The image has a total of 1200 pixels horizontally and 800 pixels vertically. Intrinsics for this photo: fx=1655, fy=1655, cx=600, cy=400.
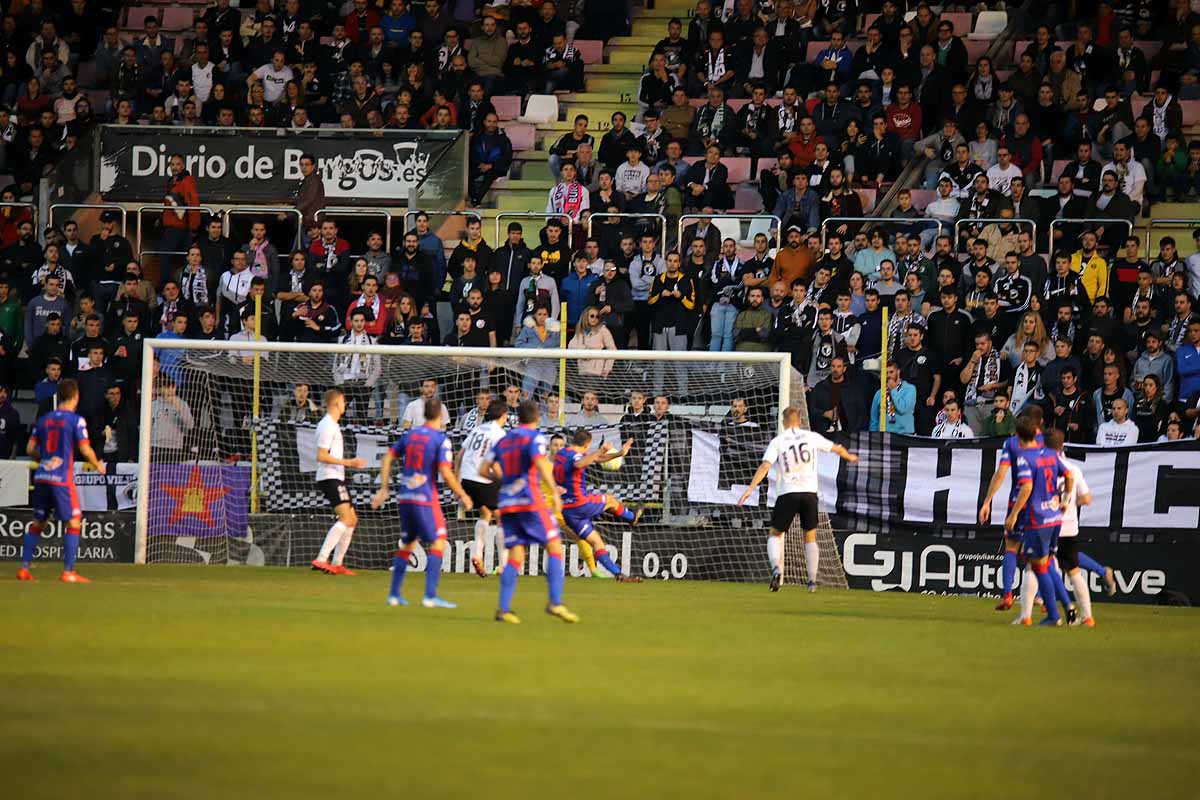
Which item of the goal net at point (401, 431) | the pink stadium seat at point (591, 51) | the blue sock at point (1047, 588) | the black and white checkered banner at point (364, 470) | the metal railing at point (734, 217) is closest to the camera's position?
the blue sock at point (1047, 588)

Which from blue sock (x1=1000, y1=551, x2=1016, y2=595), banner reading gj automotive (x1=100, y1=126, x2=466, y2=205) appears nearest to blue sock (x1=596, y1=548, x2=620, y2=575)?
blue sock (x1=1000, y1=551, x2=1016, y2=595)

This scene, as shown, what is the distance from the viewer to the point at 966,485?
19.9 meters

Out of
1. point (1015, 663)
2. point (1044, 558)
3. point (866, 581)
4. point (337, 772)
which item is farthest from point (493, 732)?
point (866, 581)

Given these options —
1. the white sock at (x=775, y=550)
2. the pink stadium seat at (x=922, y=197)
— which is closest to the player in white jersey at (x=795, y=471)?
the white sock at (x=775, y=550)

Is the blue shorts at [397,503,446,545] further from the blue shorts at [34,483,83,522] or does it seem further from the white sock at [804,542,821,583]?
the white sock at [804,542,821,583]

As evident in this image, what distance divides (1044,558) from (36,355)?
14.8 metres

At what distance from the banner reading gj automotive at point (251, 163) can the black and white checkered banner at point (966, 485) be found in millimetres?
9476

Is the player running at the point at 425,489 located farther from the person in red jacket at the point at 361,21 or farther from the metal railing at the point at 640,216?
the person in red jacket at the point at 361,21

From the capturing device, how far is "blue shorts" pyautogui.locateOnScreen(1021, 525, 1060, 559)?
14992 millimetres

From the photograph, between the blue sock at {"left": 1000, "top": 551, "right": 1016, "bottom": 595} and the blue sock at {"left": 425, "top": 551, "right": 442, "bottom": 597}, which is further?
the blue sock at {"left": 1000, "top": 551, "right": 1016, "bottom": 595}

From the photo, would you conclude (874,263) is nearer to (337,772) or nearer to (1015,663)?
(1015,663)

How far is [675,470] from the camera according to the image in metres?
21.0

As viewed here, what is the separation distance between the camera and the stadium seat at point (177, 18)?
3038cm

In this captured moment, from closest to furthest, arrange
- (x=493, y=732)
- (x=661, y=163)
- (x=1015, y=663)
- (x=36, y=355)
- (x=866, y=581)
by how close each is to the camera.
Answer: (x=493, y=732) → (x=1015, y=663) → (x=866, y=581) → (x=36, y=355) → (x=661, y=163)
